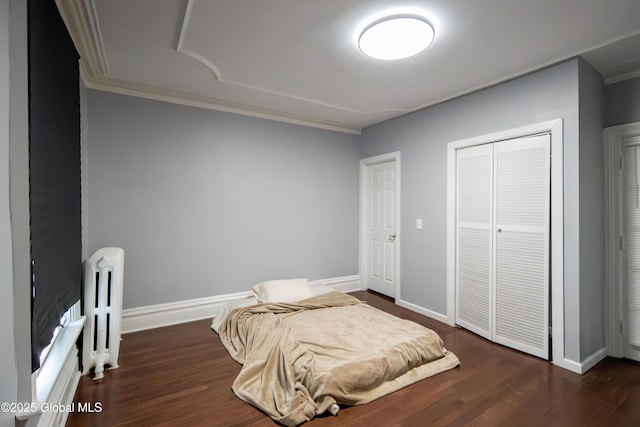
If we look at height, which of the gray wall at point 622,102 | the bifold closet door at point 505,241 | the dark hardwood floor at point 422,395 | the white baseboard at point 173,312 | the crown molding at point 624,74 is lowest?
the dark hardwood floor at point 422,395

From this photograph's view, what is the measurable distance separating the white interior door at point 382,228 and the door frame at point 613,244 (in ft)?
7.23

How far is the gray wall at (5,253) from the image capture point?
1.08m

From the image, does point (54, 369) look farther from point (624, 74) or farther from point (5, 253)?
point (624, 74)

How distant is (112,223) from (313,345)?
246cm

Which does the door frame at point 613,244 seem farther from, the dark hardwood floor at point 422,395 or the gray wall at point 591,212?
the dark hardwood floor at point 422,395

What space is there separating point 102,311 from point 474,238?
3.55 meters

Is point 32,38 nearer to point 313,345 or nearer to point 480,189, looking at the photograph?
point 313,345

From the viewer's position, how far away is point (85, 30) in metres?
2.16

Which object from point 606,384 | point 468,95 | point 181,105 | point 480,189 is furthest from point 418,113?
point 606,384

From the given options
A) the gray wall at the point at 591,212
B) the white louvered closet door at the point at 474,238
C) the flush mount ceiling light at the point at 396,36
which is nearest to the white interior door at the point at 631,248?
the gray wall at the point at 591,212

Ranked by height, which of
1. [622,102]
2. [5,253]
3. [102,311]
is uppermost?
[622,102]

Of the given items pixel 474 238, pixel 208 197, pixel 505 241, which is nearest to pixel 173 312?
pixel 208 197

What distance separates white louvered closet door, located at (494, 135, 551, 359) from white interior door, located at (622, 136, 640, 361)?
2.53 feet

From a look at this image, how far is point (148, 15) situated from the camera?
2.02m
